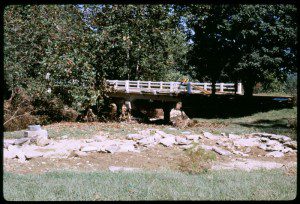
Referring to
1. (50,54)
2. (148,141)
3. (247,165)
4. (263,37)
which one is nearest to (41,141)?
(148,141)

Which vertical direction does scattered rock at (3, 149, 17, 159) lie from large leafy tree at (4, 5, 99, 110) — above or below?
below

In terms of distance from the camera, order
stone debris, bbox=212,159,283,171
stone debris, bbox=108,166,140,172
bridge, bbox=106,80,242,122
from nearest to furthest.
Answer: stone debris, bbox=108,166,140,172 < stone debris, bbox=212,159,283,171 < bridge, bbox=106,80,242,122

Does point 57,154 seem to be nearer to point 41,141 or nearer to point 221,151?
point 41,141

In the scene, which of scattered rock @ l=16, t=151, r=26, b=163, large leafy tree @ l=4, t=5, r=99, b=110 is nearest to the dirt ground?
scattered rock @ l=16, t=151, r=26, b=163

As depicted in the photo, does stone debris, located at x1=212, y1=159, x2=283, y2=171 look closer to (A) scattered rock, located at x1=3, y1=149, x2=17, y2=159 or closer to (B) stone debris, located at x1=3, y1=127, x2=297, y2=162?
(B) stone debris, located at x1=3, y1=127, x2=297, y2=162

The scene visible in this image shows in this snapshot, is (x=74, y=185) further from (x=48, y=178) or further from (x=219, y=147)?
(x=219, y=147)

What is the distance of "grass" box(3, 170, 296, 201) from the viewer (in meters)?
7.26

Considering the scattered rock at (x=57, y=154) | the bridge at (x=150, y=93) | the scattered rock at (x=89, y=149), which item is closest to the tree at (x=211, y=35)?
the bridge at (x=150, y=93)

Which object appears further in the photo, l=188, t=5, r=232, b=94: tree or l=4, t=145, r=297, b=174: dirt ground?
l=188, t=5, r=232, b=94: tree

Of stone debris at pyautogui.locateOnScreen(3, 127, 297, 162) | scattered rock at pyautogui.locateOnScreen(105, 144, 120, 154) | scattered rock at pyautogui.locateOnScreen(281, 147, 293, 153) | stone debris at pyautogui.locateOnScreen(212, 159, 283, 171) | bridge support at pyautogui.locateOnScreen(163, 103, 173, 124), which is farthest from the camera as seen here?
bridge support at pyautogui.locateOnScreen(163, 103, 173, 124)

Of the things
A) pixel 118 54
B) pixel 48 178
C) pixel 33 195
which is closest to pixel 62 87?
pixel 118 54

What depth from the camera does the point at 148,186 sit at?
7.97 metres

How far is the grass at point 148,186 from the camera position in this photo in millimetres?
7259

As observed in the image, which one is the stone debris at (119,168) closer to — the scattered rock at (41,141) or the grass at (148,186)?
the grass at (148,186)
